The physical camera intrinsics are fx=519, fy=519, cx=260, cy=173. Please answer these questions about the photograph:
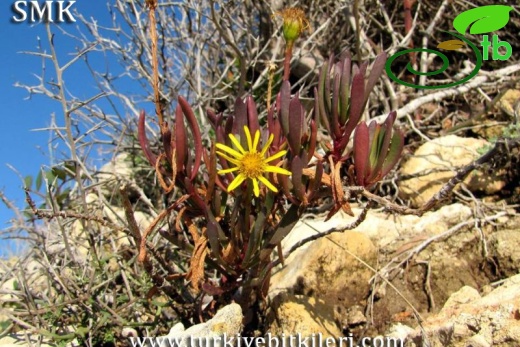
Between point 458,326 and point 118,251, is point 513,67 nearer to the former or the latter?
point 458,326

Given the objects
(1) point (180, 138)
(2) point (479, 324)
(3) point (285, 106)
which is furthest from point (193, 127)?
(2) point (479, 324)

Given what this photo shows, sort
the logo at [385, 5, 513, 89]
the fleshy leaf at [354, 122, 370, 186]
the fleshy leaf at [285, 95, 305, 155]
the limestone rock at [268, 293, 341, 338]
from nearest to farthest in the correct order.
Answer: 1. the fleshy leaf at [285, 95, 305, 155]
2. the fleshy leaf at [354, 122, 370, 186]
3. the limestone rock at [268, 293, 341, 338]
4. the logo at [385, 5, 513, 89]

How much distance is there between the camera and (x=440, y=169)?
321 cm

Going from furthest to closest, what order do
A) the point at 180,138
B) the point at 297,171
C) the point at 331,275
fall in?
the point at 331,275 → the point at 180,138 → the point at 297,171

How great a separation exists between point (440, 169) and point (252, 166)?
1865 mm

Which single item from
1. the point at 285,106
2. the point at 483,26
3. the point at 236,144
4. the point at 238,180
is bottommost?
the point at 238,180

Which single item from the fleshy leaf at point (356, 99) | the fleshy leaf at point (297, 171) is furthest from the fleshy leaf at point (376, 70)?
the fleshy leaf at point (297, 171)

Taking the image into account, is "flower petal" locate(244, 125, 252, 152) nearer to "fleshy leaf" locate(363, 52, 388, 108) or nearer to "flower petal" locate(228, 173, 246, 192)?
"flower petal" locate(228, 173, 246, 192)

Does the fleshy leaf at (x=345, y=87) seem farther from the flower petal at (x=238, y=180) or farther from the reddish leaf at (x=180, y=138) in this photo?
the reddish leaf at (x=180, y=138)

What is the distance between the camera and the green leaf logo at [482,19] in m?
3.93

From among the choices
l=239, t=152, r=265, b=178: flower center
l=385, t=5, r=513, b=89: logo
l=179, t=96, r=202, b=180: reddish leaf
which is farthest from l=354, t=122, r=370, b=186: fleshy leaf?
l=385, t=5, r=513, b=89: logo

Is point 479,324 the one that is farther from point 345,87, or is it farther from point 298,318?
point 345,87

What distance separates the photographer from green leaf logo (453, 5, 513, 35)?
393 centimetres

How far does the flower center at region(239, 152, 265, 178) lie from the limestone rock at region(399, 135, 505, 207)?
179cm
